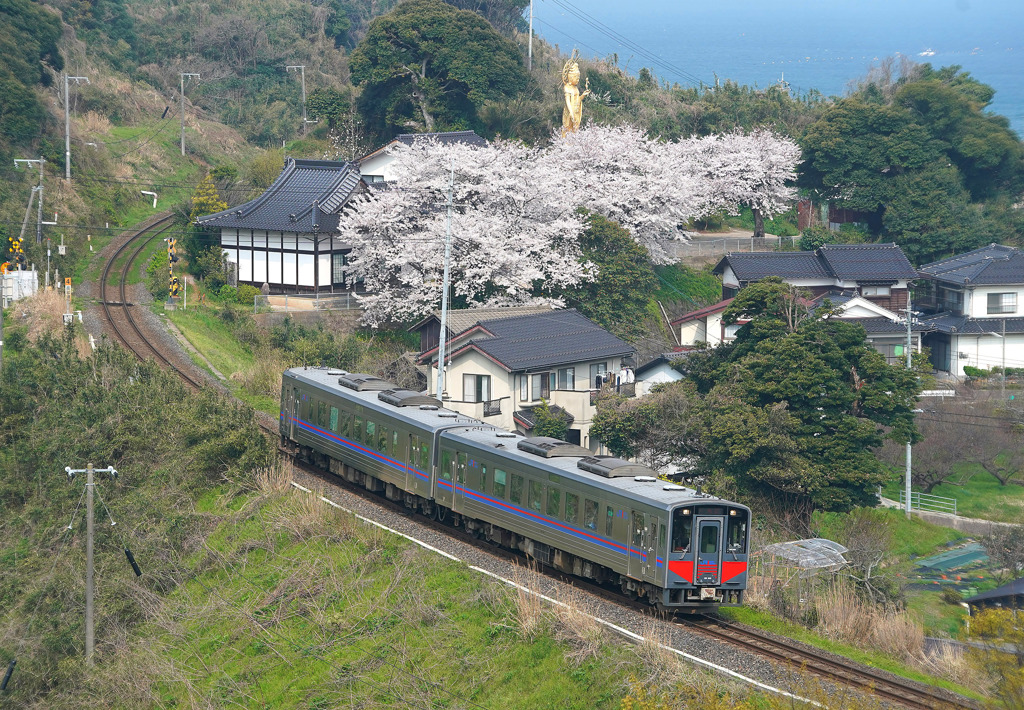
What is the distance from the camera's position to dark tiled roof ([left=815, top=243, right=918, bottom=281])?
46.9 meters

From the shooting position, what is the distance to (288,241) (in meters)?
41.0

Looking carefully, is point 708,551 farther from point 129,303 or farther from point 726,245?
point 726,245

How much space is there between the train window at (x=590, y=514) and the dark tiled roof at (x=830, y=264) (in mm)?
29373

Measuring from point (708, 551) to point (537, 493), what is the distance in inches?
130

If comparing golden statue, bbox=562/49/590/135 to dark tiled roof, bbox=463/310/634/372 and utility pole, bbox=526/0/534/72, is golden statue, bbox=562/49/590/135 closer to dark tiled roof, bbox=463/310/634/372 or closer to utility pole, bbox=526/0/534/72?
utility pole, bbox=526/0/534/72

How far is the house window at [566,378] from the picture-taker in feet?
108

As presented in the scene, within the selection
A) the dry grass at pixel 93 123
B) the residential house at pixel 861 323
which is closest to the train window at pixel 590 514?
the residential house at pixel 861 323

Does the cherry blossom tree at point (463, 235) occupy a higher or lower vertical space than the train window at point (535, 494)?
higher

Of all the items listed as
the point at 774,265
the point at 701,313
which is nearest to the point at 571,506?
the point at 701,313

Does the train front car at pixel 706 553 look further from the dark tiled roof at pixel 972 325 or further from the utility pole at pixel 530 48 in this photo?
the utility pole at pixel 530 48

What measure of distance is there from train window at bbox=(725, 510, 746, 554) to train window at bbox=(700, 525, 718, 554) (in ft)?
0.73

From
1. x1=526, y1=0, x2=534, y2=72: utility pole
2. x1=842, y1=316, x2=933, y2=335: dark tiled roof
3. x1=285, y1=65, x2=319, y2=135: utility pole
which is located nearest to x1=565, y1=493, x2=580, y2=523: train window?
x1=842, y1=316, x2=933, y2=335: dark tiled roof

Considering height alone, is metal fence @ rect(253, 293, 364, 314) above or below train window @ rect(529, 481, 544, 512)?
above

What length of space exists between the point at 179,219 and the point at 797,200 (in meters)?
31.0
